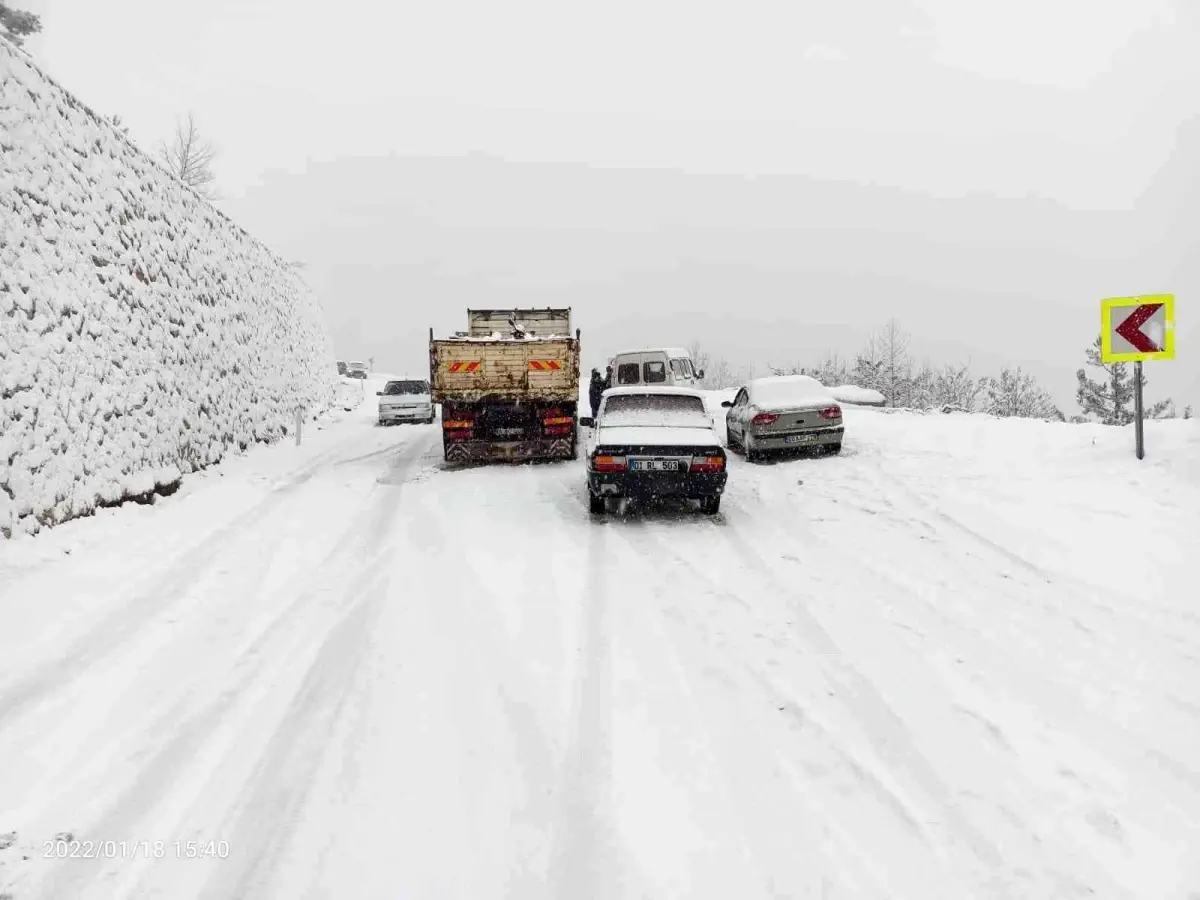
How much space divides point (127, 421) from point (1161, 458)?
12.9 m

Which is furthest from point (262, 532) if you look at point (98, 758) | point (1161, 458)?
point (1161, 458)

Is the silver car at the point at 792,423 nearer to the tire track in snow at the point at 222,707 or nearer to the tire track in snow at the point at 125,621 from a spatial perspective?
the tire track in snow at the point at 222,707

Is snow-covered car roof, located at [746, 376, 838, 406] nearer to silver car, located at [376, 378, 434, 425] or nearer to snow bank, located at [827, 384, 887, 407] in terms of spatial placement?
snow bank, located at [827, 384, 887, 407]

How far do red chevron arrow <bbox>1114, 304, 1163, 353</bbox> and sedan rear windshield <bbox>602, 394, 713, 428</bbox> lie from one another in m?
5.16

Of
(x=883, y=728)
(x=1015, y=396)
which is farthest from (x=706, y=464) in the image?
(x=1015, y=396)

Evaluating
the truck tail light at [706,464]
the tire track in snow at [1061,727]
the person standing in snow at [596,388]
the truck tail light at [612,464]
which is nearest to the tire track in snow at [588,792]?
the tire track in snow at [1061,727]

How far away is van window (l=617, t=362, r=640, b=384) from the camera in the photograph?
17.9 m

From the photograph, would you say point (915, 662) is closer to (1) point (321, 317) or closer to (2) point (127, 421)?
(2) point (127, 421)

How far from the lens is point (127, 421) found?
8.37m

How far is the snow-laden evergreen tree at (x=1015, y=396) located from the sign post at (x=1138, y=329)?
201 ft

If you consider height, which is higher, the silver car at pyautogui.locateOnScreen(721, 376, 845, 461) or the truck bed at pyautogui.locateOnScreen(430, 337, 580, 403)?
the truck bed at pyautogui.locateOnScreen(430, 337, 580, 403)

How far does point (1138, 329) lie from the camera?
816 cm

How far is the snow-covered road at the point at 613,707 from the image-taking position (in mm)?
2732
